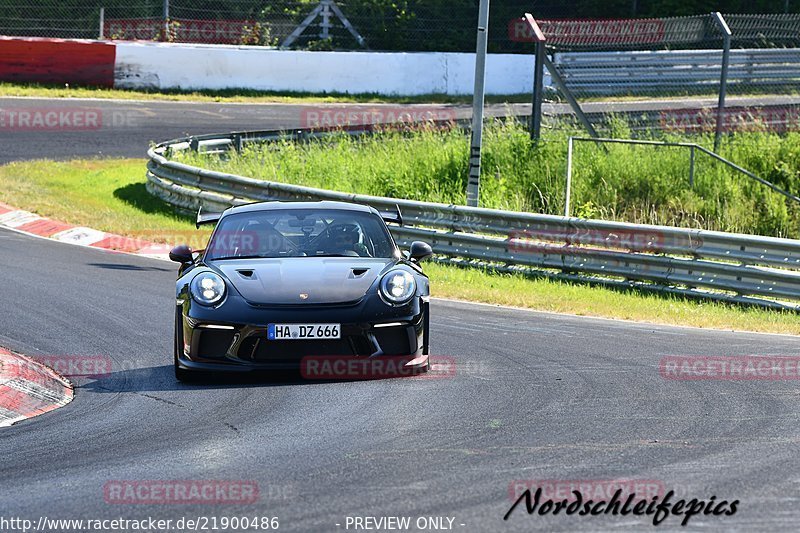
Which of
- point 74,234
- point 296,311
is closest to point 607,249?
point 296,311

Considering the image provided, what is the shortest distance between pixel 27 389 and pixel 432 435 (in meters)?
3.19

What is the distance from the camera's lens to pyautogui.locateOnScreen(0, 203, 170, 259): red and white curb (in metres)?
17.6

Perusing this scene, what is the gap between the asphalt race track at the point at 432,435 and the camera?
5.51 meters

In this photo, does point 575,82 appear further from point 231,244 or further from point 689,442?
point 689,442

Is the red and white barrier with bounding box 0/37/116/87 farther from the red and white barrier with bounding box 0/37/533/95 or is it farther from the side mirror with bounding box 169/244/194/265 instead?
the side mirror with bounding box 169/244/194/265

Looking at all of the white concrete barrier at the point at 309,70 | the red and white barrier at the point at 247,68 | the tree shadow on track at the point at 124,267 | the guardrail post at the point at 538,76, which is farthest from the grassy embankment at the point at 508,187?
the white concrete barrier at the point at 309,70

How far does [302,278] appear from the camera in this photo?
8703 millimetres

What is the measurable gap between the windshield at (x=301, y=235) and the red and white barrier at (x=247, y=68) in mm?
23718

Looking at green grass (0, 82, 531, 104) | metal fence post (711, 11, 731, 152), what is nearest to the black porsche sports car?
metal fence post (711, 11, 731, 152)

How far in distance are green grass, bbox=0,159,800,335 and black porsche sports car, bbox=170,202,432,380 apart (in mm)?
4691

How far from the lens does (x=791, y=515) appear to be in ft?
17.4

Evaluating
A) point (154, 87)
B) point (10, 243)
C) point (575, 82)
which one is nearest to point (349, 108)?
point (154, 87)

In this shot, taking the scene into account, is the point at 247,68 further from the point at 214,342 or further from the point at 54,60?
the point at 214,342

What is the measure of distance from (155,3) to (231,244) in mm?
25946
